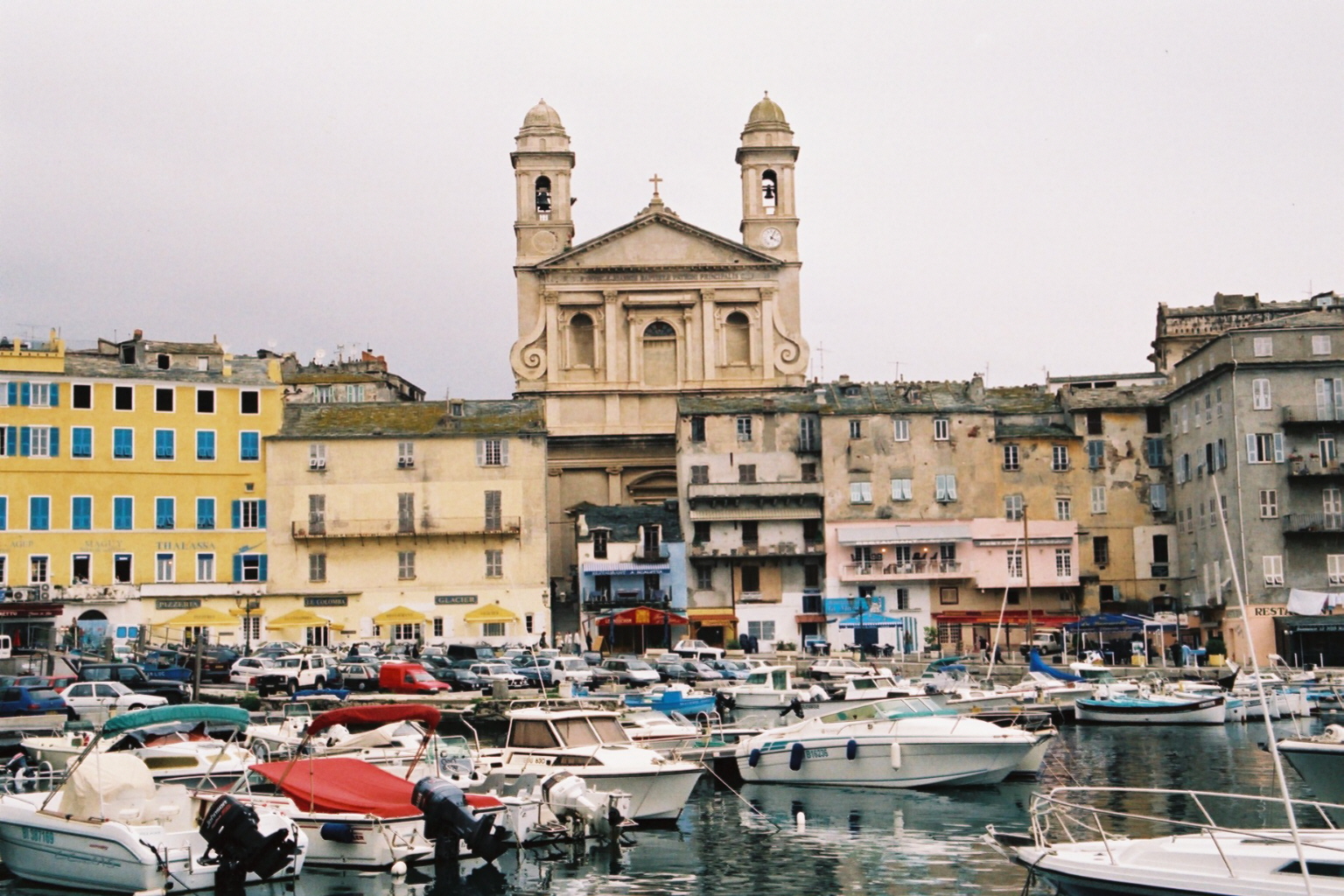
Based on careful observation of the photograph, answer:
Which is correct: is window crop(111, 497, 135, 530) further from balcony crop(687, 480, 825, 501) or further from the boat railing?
the boat railing

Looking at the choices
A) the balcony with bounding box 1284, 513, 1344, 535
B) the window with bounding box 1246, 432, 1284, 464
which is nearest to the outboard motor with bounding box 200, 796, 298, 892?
the balcony with bounding box 1284, 513, 1344, 535

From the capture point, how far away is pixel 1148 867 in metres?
22.2

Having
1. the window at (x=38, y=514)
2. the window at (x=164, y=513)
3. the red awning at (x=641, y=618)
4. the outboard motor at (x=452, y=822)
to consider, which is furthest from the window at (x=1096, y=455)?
the outboard motor at (x=452, y=822)

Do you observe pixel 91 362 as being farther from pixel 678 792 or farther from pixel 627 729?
pixel 678 792

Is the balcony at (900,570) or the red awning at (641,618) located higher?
the balcony at (900,570)

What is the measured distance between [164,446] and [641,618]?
24580 millimetres

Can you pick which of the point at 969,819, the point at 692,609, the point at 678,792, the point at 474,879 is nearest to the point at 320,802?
the point at 474,879

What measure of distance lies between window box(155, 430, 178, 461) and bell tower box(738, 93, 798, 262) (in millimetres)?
37941

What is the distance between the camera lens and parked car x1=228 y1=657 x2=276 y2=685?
60531 millimetres

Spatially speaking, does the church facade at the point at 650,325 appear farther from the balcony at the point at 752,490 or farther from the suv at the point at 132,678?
the suv at the point at 132,678

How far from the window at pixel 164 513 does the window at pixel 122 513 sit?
44.1 inches

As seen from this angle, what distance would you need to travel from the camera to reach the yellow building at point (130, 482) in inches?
3130

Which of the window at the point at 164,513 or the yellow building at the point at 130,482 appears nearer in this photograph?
the yellow building at the point at 130,482

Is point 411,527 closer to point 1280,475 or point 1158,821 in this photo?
point 1280,475
